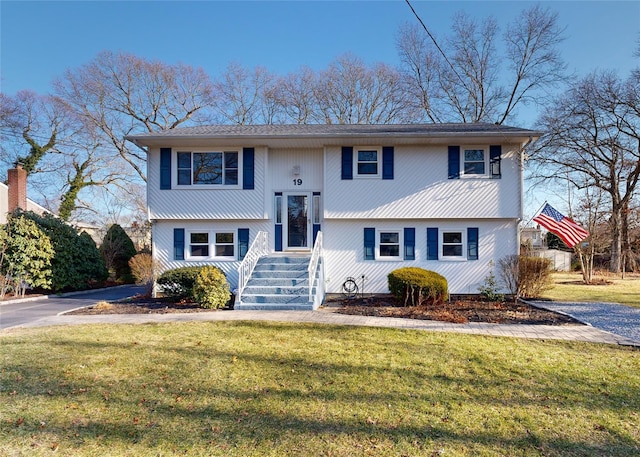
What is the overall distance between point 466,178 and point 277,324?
27.3 ft

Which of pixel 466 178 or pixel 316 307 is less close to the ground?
pixel 466 178

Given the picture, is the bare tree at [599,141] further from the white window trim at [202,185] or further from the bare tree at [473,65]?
the white window trim at [202,185]

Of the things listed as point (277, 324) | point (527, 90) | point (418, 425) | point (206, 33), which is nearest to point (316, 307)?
point (277, 324)

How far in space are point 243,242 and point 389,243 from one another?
5.16 metres

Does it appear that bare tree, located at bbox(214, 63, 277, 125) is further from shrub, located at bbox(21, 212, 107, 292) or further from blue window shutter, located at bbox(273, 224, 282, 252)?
blue window shutter, located at bbox(273, 224, 282, 252)

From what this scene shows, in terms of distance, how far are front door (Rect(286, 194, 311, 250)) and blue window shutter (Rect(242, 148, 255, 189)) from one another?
1496 millimetres

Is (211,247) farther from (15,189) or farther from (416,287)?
(15,189)

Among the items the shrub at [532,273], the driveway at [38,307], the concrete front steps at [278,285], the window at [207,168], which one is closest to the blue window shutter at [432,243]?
the shrub at [532,273]

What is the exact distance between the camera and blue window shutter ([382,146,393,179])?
1188 centimetres

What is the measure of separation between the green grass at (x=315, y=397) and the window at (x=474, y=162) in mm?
7097

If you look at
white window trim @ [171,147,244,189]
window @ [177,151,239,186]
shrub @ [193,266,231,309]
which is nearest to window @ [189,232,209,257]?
white window trim @ [171,147,244,189]

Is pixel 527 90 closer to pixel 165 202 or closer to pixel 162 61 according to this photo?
pixel 165 202

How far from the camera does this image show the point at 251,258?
10.9 m

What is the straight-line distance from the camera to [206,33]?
40.2ft
